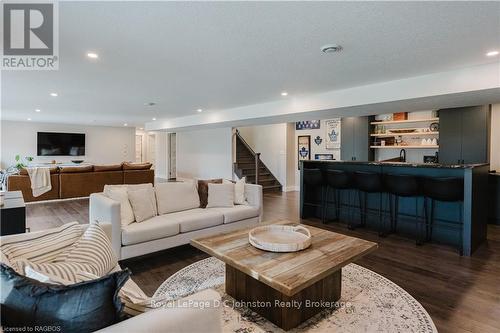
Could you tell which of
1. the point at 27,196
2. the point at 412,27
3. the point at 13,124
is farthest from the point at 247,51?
the point at 13,124

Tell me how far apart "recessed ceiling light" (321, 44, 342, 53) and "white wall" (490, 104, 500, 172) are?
4.34m

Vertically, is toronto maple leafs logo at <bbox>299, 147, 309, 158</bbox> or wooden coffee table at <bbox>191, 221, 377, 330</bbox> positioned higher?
toronto maple leafs logo at <bbox>299, 147, 309, 158</bbox>

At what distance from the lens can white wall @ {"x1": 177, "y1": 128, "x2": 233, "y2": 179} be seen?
905cm

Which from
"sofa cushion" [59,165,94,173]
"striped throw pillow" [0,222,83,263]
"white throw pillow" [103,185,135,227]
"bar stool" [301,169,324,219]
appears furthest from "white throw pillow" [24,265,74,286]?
"sofa cushion" [59,165,94,173]

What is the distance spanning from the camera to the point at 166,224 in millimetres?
3242

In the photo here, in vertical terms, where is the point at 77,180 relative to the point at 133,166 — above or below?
below

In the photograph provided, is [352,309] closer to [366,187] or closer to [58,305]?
[58,305]

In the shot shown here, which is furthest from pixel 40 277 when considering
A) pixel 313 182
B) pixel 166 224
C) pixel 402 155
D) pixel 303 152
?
pixel 303 152

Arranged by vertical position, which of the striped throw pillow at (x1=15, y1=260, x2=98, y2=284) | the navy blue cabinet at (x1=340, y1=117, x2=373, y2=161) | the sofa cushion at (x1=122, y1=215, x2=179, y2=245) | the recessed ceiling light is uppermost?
the recessed ceiling light

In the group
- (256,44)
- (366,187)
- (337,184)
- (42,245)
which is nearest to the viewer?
(42,245)

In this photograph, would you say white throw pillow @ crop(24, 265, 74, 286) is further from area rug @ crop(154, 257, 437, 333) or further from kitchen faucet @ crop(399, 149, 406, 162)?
kitchen faucet @ crop(399, 149, 406, 162)

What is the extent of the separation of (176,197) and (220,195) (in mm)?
624

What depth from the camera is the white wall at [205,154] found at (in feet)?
29.7

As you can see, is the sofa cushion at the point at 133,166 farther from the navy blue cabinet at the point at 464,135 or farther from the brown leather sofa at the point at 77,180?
the navy blue cabinet at the point at 464,135
